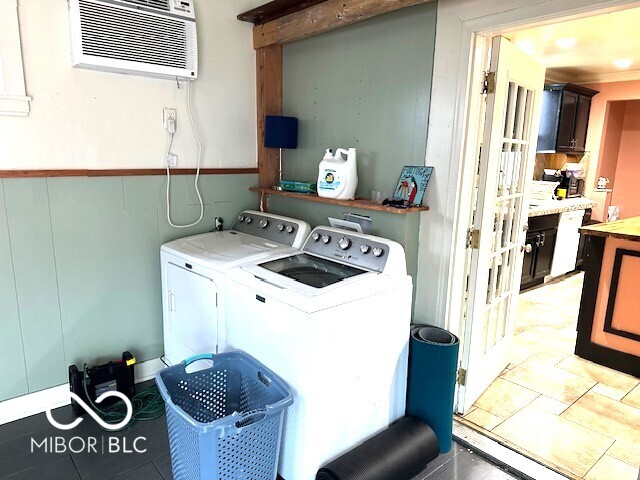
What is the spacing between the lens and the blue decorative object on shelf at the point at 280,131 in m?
2.76

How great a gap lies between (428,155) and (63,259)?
2.03 meters

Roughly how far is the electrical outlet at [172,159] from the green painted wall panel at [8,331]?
2.78 feet

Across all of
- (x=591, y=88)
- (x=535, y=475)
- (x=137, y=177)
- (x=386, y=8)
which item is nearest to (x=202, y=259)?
(x=137, y=177)

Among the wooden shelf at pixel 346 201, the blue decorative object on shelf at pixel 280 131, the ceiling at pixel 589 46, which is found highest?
the ceiling at pixel 589 46

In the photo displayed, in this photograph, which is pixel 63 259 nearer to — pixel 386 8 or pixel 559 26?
pixel 386 8

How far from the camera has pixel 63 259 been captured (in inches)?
93.4

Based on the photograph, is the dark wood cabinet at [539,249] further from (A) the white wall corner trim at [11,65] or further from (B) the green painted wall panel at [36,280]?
(A) the white wall corner trim at [11,65]

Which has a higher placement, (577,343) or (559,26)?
(559,26)

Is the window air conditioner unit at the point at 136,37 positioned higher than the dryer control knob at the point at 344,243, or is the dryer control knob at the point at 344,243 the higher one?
the window air conditioner unit at the point at 136,37

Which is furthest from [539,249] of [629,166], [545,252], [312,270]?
[312,270]

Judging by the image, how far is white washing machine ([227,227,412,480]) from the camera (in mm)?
1729

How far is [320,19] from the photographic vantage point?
244 centimetres

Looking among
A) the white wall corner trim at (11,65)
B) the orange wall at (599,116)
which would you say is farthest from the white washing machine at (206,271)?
the orange wall at (599,116)

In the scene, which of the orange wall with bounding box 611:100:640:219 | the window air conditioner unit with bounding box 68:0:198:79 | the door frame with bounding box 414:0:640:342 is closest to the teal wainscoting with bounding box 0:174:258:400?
the window air conditioner unit with bounding box 68:0:198:79
